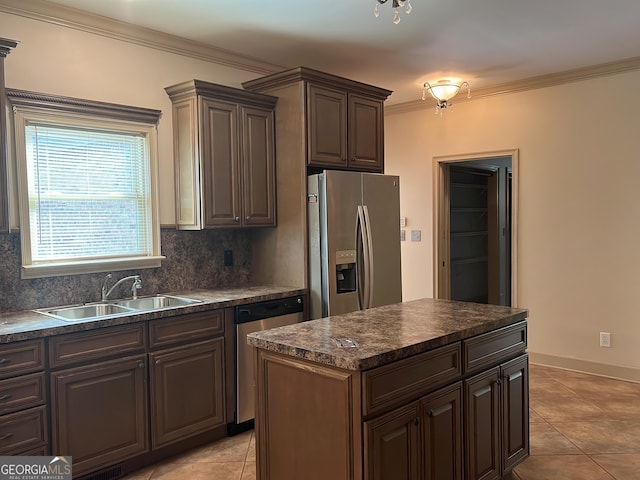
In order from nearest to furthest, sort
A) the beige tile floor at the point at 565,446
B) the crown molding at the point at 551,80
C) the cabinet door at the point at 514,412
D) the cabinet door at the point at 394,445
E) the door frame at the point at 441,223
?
the cabinet door at the point at 394,445
the cabinet door at the point at 514,412
the beige tile floor at the point at 565,446
the crown molding at the point at 551,80
the door frame at the point at 441,223

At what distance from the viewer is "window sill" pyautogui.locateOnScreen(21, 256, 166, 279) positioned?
119 inches

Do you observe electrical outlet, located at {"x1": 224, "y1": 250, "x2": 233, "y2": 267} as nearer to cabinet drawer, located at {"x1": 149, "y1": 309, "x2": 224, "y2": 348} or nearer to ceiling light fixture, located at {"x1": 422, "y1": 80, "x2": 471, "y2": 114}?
cabinet drawer, located at {"x1": 149, "y1": 309, "x2": 224, "y2": 348}

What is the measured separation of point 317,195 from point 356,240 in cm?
46

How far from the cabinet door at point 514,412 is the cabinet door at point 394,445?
73 centimetres

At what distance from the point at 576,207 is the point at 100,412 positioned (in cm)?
408

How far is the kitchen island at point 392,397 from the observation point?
1.92m

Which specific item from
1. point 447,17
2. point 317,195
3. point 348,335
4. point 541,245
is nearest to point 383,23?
point 447,17

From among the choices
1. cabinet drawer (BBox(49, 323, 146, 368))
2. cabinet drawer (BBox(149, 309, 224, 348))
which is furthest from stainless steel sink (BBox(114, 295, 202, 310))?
cabinet drawer (BBox(49, 323, 146, 368))

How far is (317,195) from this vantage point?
376 centimetres

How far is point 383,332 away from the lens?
7.59 ft

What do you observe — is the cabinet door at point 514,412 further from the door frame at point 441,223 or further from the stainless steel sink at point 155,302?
the door frame at point 441,223

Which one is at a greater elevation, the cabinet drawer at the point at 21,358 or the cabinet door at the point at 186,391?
the cabinet drawer at the point at 21,358

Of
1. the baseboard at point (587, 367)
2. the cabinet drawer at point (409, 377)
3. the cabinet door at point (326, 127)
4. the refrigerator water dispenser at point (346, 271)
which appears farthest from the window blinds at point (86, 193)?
the baseboard at point (587, 367)

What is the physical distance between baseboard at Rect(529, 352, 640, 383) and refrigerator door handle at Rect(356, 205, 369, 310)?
2.09 m
